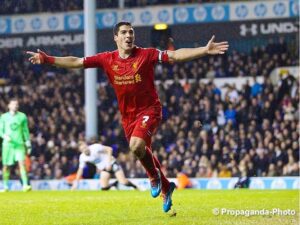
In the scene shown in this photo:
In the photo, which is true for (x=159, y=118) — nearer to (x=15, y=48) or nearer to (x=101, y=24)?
(x=101, y=24)

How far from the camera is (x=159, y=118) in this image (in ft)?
39.7

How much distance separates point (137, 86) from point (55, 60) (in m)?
1.17

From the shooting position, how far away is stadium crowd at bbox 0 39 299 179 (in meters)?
25.8

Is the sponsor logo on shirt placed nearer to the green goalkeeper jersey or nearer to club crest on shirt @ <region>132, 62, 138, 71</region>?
club crest on shirt @ <region>132, 62, 138, 71</region>

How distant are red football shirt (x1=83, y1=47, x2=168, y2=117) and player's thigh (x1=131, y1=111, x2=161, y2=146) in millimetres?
133

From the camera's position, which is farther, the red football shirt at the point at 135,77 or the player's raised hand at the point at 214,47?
the red football shirt at the point at 135,77

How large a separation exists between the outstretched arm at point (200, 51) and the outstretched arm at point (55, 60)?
4.41ft

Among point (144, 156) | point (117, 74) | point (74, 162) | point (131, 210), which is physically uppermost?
point (117, 74)

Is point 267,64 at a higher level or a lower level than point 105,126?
higher

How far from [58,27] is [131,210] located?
2091 centimetres

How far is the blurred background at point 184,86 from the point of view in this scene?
26203 millimetres

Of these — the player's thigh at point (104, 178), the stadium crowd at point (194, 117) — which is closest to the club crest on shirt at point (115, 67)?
the player's thigh at point (104, 178)

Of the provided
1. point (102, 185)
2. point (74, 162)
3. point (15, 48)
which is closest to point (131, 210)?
point (102, 185)

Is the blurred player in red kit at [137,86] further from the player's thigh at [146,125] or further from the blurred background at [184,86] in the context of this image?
the blurred background at [184,86]
